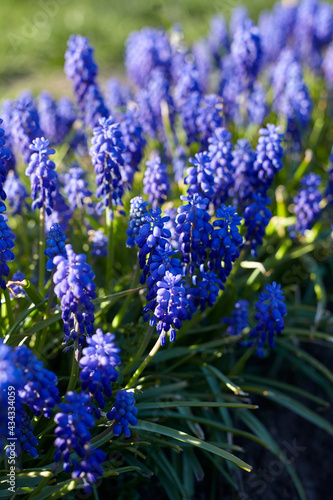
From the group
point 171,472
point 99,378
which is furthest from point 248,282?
point 99,378

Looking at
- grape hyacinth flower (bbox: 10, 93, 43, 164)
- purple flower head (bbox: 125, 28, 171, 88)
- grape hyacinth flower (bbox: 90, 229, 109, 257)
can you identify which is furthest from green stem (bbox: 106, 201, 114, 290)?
purple flower head (bbox: 125, 28, 171, 88)

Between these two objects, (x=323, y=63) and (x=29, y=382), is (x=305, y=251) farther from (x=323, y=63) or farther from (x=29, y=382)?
(x=323, y=63)

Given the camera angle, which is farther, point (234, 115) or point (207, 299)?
point (234, 115)

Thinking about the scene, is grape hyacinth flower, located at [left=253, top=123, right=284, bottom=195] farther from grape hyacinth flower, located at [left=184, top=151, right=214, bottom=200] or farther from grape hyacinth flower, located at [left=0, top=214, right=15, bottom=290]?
grape hyacinth flower, located at [left=0, top=214, right=15, bottom=290]

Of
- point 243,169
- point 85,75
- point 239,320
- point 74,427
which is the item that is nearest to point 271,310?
point 239,320

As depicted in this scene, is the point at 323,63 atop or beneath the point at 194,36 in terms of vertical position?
beneath

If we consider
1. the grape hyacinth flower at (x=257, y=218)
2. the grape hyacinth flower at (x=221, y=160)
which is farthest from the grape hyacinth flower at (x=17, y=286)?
the grape hyacinth flower at (x=257, y=218)

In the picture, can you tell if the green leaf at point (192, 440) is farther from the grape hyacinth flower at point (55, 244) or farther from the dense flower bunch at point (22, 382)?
the grape hyacinth flower at point (55, 244)
